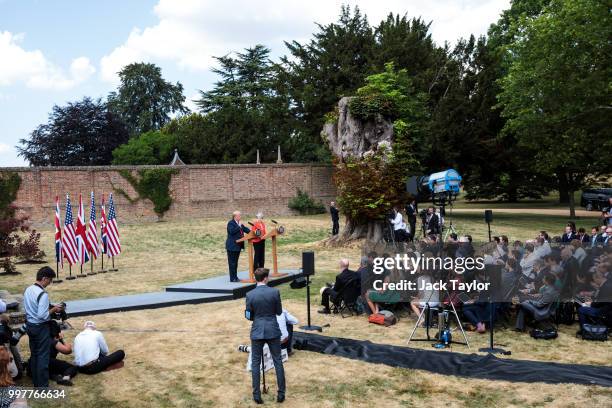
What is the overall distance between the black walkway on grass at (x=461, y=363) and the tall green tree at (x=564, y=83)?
67.0ft

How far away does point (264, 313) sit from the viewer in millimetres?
7965

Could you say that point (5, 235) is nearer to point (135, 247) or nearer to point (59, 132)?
point (135, 247)

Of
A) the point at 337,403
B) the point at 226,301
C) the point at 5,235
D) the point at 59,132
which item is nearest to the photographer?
the point at 337,403

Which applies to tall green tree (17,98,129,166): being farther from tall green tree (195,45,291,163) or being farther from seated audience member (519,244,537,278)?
seated audience member (519,244,537,278)

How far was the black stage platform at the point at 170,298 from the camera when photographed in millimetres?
13758

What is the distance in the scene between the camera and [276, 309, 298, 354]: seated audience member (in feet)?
31.9

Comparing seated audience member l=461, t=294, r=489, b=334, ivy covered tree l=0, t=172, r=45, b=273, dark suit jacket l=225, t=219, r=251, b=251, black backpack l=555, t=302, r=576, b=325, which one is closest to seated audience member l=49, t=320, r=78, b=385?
seated audience member l=461, t=294, r=489, b=334

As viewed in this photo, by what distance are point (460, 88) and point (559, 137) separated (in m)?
8.07

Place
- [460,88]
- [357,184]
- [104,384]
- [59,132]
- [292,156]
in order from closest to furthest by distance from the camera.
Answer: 1. [104,384]
2. [357,184]
3. [460,88]
4. [292,156]
5. [59,132]

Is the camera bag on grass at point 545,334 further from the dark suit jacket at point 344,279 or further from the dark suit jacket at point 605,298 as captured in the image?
the dark suit jacket at point 344,279

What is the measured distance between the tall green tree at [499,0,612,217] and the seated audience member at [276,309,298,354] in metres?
21.7

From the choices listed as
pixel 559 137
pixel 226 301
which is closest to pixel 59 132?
pixel 559 137

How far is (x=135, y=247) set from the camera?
86.7ft

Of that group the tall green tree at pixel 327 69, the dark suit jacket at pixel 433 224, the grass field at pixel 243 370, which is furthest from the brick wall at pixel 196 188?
the dark suit jacket at pixel 433 224
